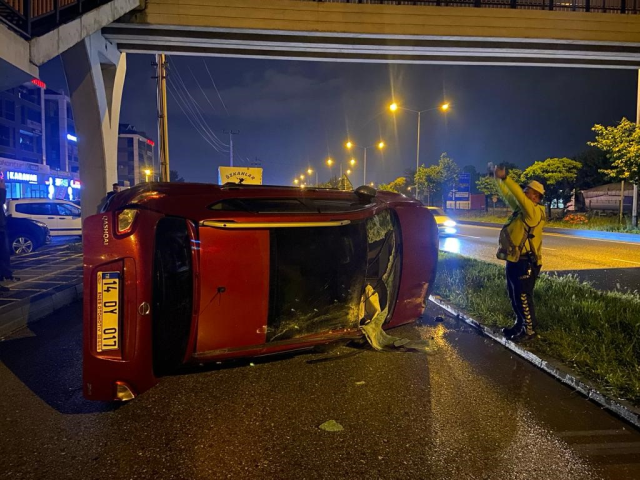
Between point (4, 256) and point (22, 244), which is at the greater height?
point (4, 256)

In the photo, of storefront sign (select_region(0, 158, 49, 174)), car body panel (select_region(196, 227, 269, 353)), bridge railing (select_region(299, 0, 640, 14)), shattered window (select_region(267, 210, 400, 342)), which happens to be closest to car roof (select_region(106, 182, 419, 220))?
car body panel (select_region(196, 227, 269, 353))

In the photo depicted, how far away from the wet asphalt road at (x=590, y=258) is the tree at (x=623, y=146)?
12.2 ft

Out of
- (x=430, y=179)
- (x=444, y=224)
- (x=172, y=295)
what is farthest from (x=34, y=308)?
(x=430, y=179)

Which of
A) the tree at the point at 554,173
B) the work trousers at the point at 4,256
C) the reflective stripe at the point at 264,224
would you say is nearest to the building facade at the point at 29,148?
the work trousers at the point at 4,256

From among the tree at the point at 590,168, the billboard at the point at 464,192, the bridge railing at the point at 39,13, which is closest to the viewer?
the bridge railing at the point at 39,13

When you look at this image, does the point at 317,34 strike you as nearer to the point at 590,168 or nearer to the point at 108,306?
the point at 108,306

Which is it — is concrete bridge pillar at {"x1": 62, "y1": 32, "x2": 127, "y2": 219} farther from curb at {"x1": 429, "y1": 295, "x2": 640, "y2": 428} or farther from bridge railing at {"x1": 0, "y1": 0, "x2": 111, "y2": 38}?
curb at {"x1": 429, "y1": 295, "x2": 640, "y2": 428}

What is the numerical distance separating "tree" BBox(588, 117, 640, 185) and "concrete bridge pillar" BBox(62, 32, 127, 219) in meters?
18.9

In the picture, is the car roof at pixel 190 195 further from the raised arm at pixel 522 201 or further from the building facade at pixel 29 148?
the building facade at pixel 29 148

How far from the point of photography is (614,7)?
14.4 m

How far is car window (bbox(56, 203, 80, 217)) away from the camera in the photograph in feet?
56.1

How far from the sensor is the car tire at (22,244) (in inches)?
522

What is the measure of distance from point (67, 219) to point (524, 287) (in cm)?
1678

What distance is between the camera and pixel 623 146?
20.2 meters
